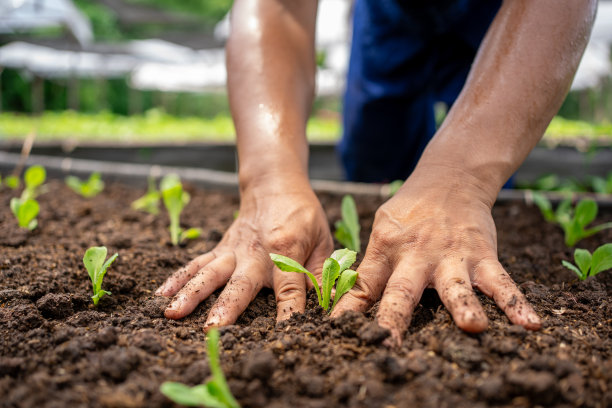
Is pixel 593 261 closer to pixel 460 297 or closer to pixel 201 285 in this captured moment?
pixel 460 297

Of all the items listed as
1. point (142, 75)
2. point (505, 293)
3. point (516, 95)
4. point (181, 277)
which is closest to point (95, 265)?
point (181, 277)

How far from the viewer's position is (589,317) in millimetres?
1046

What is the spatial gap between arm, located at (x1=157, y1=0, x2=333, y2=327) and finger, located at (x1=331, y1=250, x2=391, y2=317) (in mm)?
126

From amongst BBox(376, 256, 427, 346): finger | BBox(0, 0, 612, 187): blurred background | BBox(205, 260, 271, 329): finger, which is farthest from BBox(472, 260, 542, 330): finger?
BBox(0, 0, 612, 187): blurred background

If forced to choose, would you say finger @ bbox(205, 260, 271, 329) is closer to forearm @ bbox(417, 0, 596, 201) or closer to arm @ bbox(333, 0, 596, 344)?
arm @ bbox(333, 0, 596, 344)

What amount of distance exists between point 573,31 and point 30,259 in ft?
5.28

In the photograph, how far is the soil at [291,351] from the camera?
0.75 m

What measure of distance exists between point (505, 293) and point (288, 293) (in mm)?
483

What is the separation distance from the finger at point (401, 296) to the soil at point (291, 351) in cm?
3

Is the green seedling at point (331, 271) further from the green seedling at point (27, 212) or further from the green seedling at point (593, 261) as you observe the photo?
the green seedling at point (27, 212)

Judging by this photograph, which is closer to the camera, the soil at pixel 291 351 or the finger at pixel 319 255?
the soil at pixel 291 351

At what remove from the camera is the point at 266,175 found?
137 centimetres

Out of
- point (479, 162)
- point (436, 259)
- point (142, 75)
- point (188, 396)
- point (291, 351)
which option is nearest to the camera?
point (188, 396)

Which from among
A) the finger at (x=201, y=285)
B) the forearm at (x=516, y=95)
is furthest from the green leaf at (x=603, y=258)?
the finger at (x=201, y=285)
